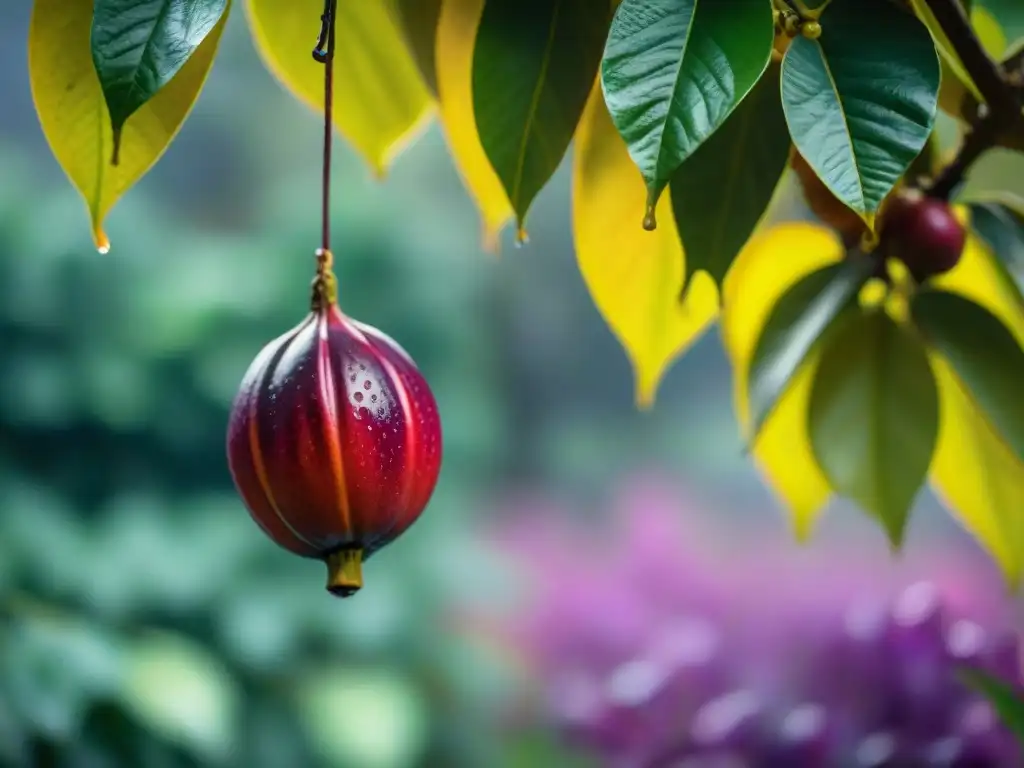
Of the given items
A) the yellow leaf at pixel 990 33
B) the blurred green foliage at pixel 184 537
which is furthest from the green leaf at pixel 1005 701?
the blurred green foliage at pixel 184 537

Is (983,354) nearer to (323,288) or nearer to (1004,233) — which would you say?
(1004,233)

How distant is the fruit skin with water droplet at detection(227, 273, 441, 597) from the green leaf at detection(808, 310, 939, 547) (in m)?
0.12

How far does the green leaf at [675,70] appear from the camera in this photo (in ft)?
0.63

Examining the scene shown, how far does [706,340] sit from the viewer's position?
1284mm

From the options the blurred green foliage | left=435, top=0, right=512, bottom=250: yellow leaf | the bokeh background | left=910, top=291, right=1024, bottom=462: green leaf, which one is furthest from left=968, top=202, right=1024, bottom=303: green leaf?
the blurred green foliage

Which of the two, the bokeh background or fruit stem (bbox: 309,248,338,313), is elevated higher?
the bokeh background

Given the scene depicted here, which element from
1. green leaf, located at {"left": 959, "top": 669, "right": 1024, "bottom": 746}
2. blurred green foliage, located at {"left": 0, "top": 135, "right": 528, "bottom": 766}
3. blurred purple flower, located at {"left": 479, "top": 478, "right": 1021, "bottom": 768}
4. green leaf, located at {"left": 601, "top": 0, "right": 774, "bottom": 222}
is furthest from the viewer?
blurred green foliage, located at {"left": 0, "top": 135, "right": 528, "bottom": 766}

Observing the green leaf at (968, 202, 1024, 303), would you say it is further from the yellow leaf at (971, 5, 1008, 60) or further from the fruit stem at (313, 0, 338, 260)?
the fruit stem at (313, 0, 338, 260)

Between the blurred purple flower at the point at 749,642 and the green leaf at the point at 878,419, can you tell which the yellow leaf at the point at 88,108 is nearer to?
the green leaf at the point at 878,419

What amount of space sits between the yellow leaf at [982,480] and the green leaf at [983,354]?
0.04 m

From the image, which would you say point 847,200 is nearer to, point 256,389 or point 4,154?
point 256,389

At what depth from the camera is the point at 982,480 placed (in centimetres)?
35

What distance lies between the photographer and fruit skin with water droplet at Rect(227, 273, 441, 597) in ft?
0.72

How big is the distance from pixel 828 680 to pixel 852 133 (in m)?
0.51
